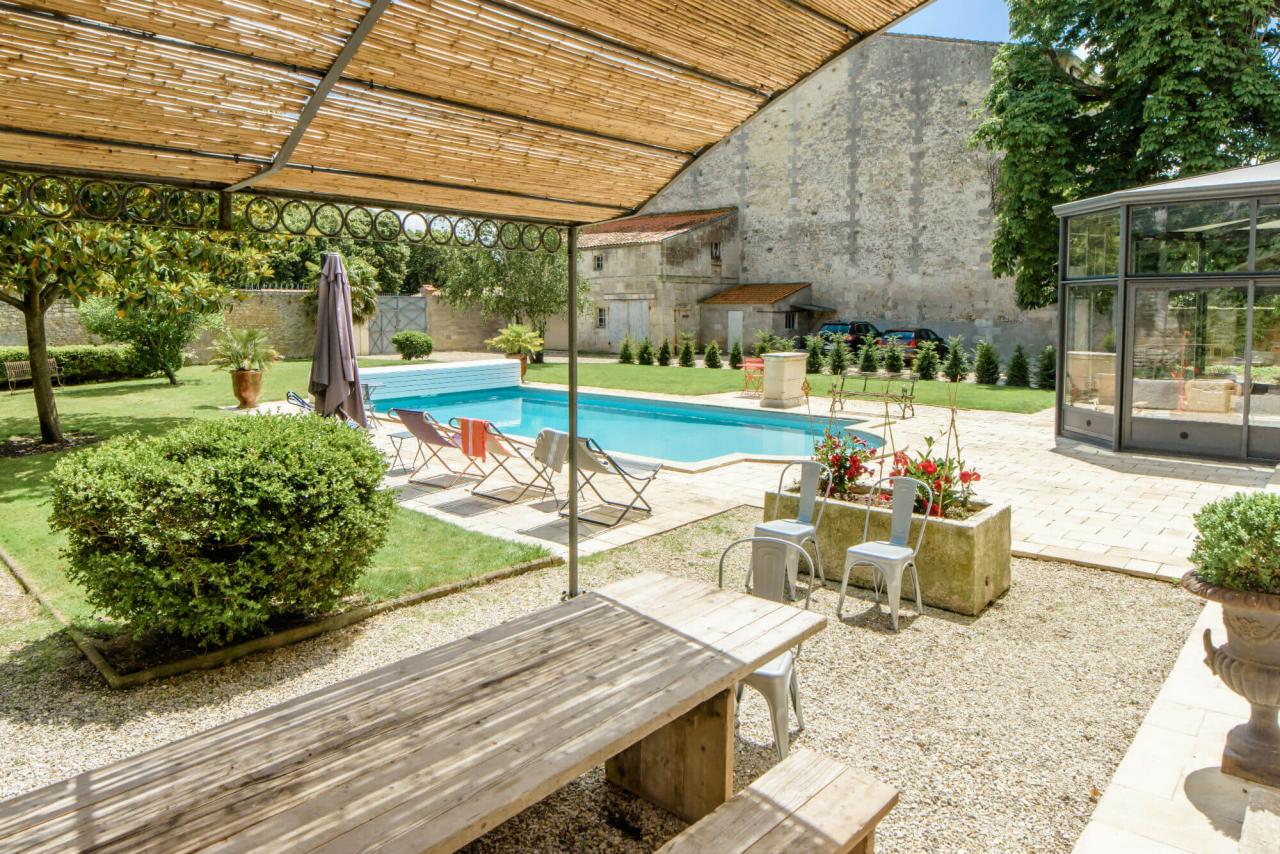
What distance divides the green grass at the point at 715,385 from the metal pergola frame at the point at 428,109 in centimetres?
1258

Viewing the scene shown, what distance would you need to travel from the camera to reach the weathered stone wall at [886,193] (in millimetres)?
25750

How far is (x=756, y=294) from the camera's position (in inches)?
1153

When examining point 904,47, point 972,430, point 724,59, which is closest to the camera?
point 724,59

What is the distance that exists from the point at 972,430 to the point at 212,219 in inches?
448

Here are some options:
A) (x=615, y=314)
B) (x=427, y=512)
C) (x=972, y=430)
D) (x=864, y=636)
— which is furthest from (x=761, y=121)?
(x=864, y=636)

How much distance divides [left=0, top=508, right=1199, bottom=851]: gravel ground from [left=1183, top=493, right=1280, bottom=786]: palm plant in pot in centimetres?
53

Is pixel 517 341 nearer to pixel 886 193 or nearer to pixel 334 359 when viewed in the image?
pixel 886 193

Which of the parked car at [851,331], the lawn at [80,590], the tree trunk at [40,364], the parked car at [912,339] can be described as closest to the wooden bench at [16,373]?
the lawn at [80,590]

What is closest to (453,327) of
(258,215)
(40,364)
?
(40,364)

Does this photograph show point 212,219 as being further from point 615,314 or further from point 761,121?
point 761,121

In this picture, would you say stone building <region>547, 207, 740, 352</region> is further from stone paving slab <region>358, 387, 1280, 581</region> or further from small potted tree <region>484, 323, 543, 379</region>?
stone paving slab <region>358, 387, 1280, 581</region>

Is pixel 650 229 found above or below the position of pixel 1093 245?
above

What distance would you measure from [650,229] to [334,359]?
24.0 meters

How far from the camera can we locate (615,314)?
30344 millimetres
